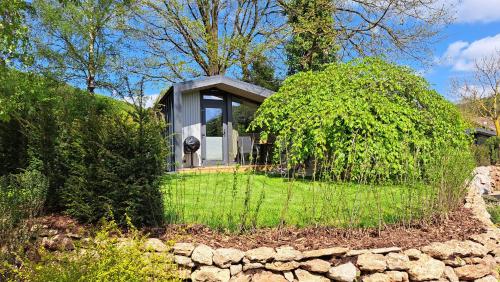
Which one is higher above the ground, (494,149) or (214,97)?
(214,97)

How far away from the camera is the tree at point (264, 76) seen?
827 inches

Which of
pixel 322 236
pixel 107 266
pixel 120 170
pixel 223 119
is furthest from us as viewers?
pixel 223 119

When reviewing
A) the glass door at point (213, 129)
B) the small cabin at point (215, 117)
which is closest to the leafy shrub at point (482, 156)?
the small cabin at point (215, 117)

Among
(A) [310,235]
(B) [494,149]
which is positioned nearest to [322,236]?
(A) [310,235]

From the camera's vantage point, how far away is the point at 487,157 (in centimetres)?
1872

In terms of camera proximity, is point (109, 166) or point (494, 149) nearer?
point (109, 166)

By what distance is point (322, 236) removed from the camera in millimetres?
4266

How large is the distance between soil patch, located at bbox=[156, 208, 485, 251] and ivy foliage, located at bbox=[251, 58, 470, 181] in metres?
3.68

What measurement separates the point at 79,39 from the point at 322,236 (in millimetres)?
14685

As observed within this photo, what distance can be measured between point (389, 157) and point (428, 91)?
102 inches

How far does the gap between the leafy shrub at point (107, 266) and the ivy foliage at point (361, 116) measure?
5.12m

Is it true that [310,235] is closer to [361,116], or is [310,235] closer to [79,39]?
[361,116]

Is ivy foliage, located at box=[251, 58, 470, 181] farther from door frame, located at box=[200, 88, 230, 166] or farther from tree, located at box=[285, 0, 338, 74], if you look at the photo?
tree, located at box=[285, 0, 338, 74]

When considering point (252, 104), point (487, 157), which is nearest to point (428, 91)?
point (252, 104)
